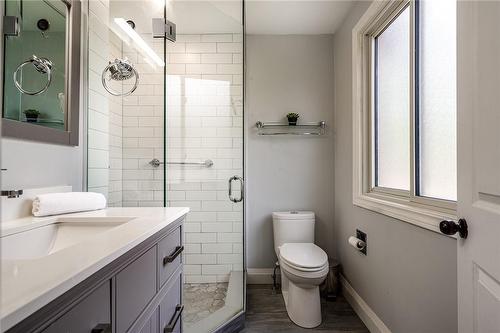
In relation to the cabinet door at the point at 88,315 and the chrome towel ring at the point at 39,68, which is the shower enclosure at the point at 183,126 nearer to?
the chrome towel ring at the point at 39,68

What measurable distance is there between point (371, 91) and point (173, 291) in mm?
1871

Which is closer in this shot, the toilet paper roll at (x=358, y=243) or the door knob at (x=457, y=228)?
the door knob at (x=457, y=228)

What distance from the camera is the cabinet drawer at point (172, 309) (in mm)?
1006

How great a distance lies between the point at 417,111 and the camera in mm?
1512

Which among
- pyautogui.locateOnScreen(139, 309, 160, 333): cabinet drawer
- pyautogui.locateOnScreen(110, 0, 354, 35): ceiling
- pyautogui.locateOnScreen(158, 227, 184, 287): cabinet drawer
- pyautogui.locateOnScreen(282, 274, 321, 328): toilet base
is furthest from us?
pyautogui.locateOnScreen(282, 274, 321, 328): toilet base

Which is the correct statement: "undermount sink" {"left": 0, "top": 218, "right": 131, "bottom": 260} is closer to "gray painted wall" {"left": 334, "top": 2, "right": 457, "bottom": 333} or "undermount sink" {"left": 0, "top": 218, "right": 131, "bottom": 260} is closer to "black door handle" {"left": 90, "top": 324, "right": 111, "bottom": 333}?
"black door handle" {"left": 90, "top": 324, "right": 111, "bottom": 333}

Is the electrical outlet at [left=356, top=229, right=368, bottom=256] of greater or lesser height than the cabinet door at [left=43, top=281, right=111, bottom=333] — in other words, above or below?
below

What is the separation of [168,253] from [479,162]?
1.08 metres

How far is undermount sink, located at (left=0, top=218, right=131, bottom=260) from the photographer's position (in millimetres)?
850

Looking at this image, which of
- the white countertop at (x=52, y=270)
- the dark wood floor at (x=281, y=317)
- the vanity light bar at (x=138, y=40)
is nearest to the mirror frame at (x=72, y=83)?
the vanity light bar at (x=138, y=40)

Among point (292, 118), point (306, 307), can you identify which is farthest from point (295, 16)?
point (306, 307)

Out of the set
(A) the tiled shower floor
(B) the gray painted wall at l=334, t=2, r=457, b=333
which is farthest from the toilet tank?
(A) the tiled shower floor

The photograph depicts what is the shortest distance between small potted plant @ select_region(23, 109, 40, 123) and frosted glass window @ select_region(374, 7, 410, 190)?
1.92 meters

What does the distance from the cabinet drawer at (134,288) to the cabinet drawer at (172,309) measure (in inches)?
6.5
